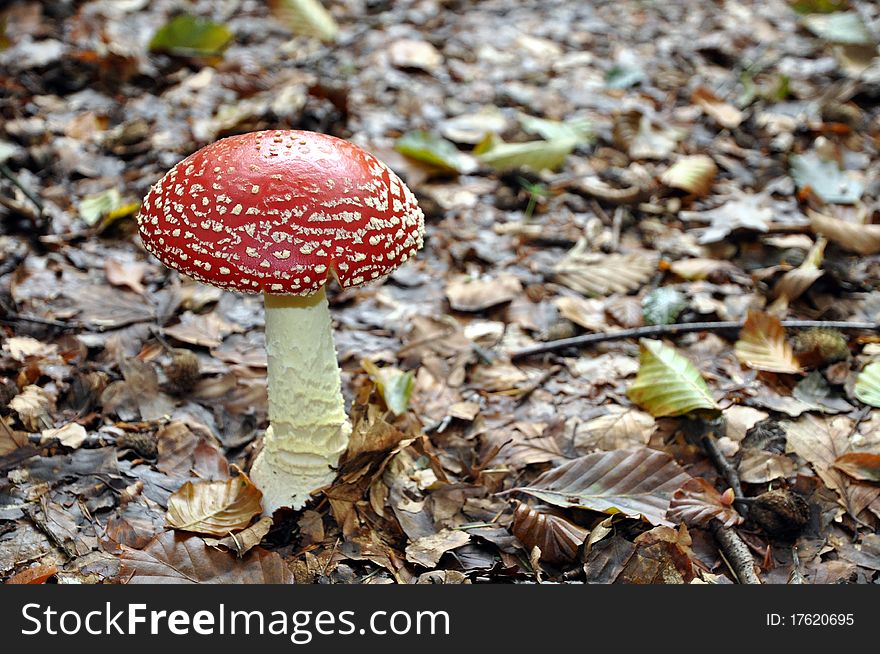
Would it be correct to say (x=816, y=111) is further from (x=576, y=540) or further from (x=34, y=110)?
(x=34, y=110)

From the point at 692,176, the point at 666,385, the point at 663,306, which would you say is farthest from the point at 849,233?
the point at 666,385

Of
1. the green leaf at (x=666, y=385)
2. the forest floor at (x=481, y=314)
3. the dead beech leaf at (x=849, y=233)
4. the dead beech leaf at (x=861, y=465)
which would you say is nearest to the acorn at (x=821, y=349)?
the forest floor at (x=481, y=314)

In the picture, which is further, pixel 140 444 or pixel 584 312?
pixel 584 312

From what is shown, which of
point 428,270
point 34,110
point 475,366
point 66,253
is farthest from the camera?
point 34,110

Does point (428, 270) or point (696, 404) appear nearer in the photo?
point (696, 404)

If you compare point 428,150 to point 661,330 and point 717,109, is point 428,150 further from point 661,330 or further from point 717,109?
point 717,109

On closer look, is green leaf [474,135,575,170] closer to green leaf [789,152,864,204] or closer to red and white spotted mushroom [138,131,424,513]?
green leaf [789,152,864,204]

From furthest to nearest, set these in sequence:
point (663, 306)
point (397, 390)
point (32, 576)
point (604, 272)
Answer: point (604, 272) → point (663, 306) → point (397, 390) → point (32, 576)

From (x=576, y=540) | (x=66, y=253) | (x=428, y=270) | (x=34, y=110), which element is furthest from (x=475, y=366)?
(x=34, y=110)

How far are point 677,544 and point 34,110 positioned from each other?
4524 mm

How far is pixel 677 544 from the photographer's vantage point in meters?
2.36

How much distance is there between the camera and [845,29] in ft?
19.9

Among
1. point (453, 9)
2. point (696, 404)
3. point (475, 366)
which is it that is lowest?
point (475, 366)

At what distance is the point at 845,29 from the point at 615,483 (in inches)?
207
